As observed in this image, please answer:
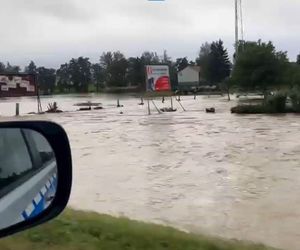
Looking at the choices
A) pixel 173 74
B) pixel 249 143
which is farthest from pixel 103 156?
pixel 173 74

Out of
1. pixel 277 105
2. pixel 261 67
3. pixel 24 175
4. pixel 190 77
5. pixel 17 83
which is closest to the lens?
pixel 24 175

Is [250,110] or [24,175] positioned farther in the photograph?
[250,110]

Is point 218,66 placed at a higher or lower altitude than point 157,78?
higher

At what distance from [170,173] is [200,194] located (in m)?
2.66

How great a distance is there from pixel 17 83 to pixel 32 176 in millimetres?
43273

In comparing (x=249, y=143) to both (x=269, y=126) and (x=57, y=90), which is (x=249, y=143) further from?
(x=57, y=90)

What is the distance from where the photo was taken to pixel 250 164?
13.9 meters

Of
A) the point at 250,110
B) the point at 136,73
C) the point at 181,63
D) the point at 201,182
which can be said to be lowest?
the point at 250,110

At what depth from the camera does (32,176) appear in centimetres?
221

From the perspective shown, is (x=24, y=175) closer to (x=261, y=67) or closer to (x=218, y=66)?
(x=261, y=67)

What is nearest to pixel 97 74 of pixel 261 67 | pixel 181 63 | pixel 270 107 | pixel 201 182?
pixel 181 63

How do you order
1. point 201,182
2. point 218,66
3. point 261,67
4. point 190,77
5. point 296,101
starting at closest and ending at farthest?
point 201,182 < point 296,101 < point 261,67 < point 218,66 < point 190,77

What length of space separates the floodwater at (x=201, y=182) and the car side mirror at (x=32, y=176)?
5161 mm

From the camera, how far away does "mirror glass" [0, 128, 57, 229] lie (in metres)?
1.99
